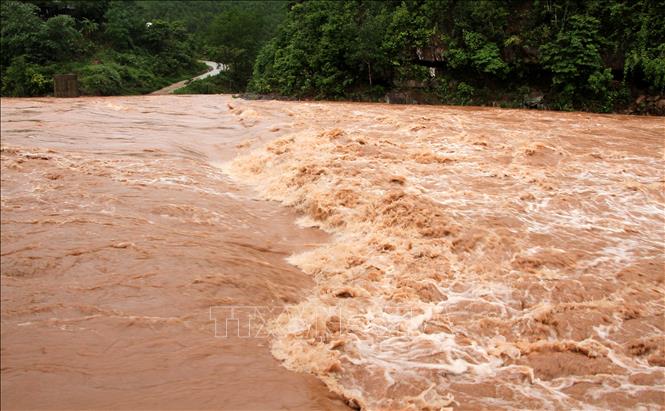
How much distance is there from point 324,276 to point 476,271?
60.3 inches

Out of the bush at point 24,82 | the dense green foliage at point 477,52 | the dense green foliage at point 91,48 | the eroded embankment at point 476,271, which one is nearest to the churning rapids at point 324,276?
the eroded embankment at point 476,271

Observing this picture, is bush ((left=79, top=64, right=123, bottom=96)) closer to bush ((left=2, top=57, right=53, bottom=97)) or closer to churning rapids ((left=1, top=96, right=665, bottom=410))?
bush ((left=2, top=57, right=53, bottom=97))

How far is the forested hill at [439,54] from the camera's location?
14391mm

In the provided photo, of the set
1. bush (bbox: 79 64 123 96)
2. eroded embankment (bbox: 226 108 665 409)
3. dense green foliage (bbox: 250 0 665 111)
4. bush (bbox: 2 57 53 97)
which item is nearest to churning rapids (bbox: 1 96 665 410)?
eroded embankment (bbox: 226 108 665 409)

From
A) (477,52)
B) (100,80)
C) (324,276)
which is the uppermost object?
(477,52)

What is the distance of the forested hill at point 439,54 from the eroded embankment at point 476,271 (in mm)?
6100

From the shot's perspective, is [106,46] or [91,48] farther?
[106,46]

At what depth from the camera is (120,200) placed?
5109 millimetres

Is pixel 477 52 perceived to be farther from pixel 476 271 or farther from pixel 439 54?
pixel 476 271

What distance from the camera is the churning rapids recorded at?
10.3ft

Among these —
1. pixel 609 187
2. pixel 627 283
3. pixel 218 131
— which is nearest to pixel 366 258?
pixel 627 283

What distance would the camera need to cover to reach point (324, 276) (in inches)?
197

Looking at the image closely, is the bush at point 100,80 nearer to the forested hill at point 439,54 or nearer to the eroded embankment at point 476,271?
the forested hill at point 439,54

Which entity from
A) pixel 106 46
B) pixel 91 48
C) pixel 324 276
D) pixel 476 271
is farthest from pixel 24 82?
pixel 476 271
